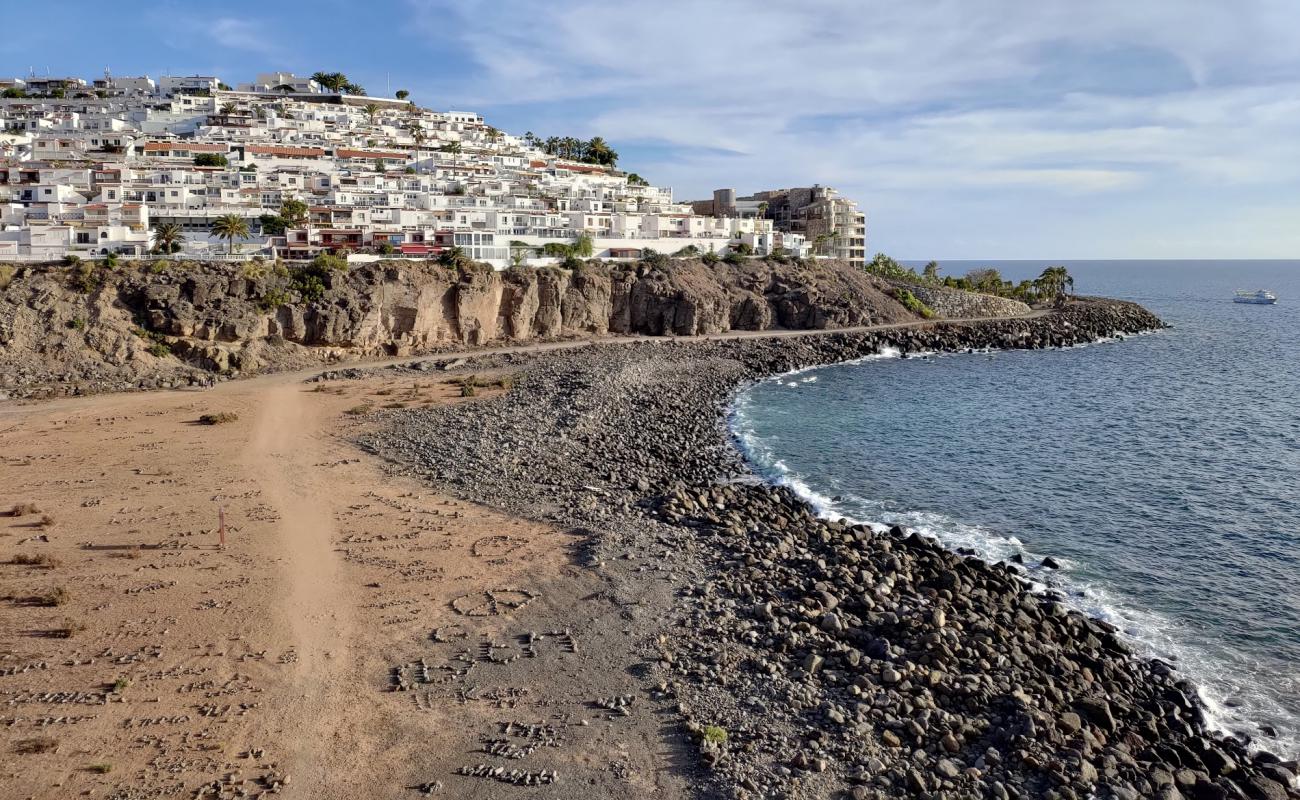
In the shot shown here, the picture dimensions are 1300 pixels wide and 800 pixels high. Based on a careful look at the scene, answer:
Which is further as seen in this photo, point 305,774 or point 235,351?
point 235,351

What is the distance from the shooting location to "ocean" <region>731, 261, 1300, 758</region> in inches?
798

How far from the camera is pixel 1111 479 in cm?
3291

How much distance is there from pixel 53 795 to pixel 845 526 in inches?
824

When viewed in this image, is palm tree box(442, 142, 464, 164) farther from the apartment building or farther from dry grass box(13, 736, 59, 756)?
dry grass box(13, 736, 59, 756)

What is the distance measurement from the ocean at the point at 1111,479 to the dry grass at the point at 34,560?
77.7 feet

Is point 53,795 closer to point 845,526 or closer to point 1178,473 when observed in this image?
point 845,526

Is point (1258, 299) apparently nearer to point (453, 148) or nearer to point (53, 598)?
point (453, 148)

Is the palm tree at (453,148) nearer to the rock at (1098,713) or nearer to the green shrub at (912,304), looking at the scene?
the green shrub at (912,304)

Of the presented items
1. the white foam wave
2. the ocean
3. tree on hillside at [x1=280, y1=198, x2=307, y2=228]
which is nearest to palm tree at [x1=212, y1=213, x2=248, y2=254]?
tree on hillside at [x1=280, y1=198, x2=307, y2=228]

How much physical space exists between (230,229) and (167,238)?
13.1 feet

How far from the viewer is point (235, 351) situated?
160 feet

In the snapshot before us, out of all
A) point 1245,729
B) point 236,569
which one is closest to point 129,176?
point 236,569

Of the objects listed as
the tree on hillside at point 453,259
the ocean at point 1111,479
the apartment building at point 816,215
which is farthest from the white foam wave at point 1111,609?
the apartment building at point 816,215

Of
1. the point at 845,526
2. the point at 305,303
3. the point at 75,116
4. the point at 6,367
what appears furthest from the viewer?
the point at 75,116
